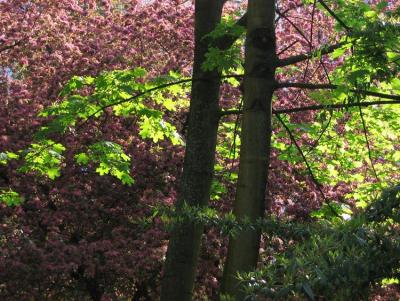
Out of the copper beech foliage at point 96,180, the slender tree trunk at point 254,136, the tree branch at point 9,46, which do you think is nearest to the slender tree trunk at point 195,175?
the slender tree trunk at point 254,136

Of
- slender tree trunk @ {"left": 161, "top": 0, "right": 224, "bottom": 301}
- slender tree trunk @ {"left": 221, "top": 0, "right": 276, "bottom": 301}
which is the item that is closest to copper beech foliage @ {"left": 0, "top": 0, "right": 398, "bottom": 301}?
slender tree trunk @ {"left": 161, "top": 0, "right": 224, "bottom": 301}

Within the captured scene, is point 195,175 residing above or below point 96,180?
below

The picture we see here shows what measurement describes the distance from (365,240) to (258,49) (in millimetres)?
2560

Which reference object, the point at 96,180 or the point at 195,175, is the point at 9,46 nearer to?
the point at 96,180

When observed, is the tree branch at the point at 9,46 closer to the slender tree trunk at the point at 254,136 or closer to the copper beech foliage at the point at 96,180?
the copper beech foliage at the point at 96,180

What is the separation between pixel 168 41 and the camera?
14.8 m

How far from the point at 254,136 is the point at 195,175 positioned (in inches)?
42.0

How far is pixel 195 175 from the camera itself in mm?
5711

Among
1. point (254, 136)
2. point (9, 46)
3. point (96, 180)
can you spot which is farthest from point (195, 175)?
point (9, 46)

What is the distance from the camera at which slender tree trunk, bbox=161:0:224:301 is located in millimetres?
5625

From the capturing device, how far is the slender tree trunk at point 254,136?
470 centimetres

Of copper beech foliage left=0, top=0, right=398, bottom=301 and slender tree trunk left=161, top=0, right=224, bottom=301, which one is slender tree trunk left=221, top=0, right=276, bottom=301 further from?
copper beech foliage left=0, top=0, right=398, bottom=301

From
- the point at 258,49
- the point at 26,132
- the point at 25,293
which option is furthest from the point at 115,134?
the point at 258,49

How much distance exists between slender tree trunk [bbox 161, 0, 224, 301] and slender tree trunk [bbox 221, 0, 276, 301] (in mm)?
821
